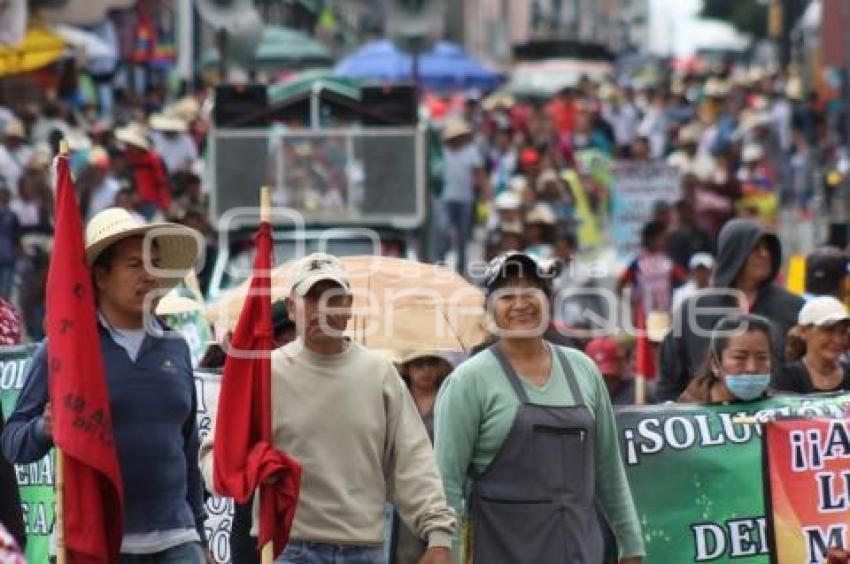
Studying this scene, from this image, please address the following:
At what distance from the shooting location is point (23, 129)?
83.8 feet

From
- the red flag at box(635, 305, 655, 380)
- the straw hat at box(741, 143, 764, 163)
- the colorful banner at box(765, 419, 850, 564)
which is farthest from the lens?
the straw hat at box(741, 143, 764, 163)

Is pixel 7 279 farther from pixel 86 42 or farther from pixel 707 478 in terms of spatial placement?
pixel 707 478

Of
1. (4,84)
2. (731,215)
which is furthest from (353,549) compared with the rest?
(4,84)

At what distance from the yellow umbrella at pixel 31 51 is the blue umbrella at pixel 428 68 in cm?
1141

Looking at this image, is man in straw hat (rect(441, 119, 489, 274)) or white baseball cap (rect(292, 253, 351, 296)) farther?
man in straw hat (rect(441, 119, 489, 274))

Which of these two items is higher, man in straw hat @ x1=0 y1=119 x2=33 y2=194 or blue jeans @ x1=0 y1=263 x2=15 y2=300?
man in straw hat @ x1=0 y1=119 x2=33 y2=194

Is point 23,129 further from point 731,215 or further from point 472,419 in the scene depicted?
point 472,419

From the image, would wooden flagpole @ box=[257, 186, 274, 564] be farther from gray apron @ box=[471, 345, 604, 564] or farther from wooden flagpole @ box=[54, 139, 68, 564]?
gray apron @ box=[471, 345, 604, 564]

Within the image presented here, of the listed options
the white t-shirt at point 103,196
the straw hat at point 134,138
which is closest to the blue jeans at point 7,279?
the white t-shirt at point 103,196

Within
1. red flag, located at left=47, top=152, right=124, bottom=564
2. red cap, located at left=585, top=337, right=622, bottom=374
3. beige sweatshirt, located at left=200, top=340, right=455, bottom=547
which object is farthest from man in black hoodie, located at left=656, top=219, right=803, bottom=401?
red flag, located at left=47, top=152, right=124, bottom=564

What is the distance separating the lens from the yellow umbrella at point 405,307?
11.1m

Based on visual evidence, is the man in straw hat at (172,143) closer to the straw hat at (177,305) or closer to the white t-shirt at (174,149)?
the white t-shirt at (174,149)

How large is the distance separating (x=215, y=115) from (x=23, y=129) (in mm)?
5785

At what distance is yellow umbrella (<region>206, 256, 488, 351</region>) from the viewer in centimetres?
1105
